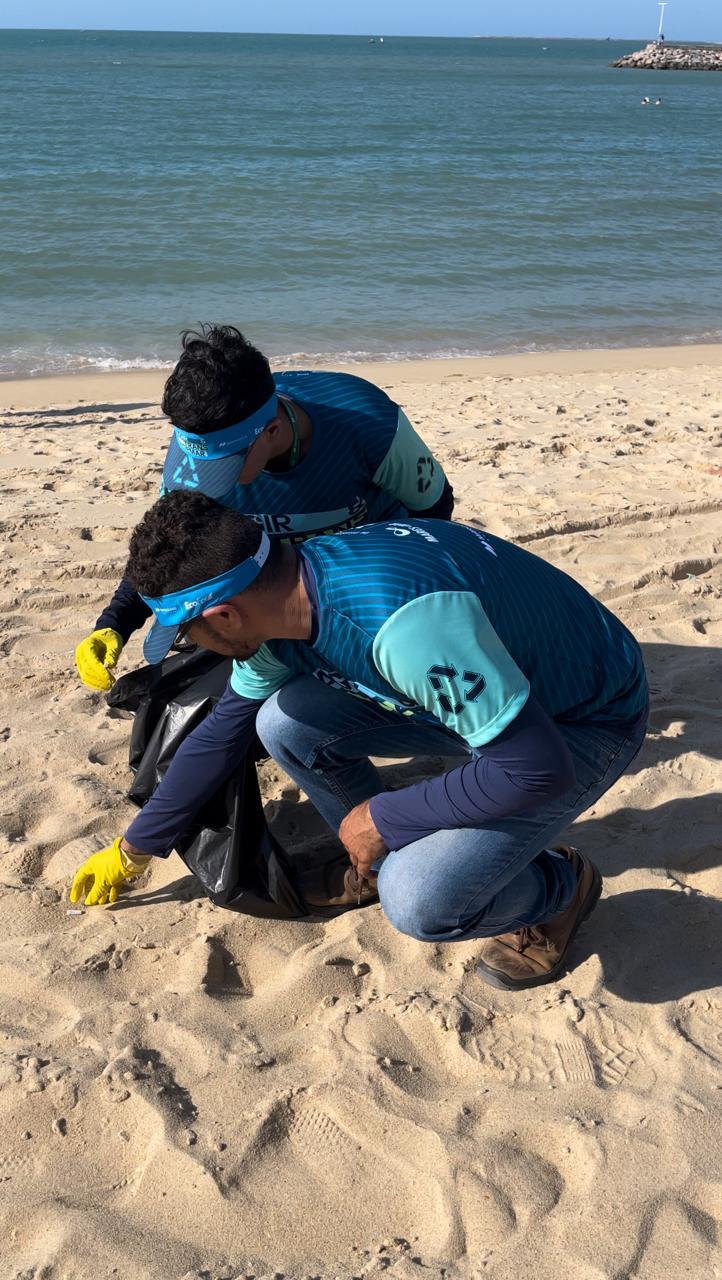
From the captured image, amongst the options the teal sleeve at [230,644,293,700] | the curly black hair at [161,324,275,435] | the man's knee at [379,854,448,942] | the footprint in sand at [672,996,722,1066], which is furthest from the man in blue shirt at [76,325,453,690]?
the footprint in sand at [672,996,722,1066]

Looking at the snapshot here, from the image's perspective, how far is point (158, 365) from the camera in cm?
967

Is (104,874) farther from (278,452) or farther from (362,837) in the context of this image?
(278,452)

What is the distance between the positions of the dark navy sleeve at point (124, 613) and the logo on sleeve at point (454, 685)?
1.30m

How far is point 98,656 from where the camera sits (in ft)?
8.93

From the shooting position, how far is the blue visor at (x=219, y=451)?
7.65ft

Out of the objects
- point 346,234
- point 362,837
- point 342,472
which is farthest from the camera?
point 346,234

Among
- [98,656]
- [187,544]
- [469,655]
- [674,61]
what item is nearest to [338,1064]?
[469,655]

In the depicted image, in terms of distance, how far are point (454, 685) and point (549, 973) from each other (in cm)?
87

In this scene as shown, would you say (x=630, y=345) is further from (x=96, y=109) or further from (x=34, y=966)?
(x=96, y=109)

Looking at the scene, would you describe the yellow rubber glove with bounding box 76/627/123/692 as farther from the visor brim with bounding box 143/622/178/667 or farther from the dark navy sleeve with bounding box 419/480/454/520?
the dark navy sleeve with bounding box 419/480/454/520

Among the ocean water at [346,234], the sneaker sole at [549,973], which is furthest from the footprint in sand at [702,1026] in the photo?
the ocean water at [346,234]

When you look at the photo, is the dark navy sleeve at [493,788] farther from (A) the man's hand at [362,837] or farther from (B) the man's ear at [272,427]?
(B) the man's ear at [272,427]

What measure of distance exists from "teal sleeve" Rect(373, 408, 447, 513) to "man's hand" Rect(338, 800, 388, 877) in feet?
3.16

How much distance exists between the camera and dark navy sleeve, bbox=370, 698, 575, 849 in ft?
5.72
